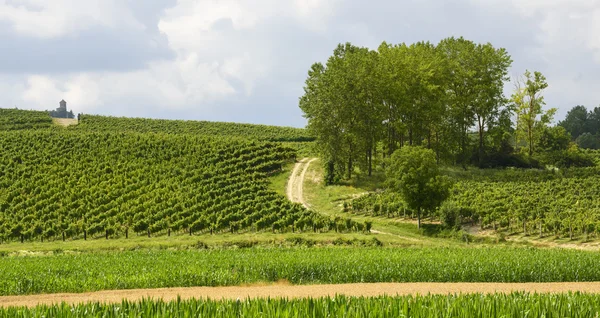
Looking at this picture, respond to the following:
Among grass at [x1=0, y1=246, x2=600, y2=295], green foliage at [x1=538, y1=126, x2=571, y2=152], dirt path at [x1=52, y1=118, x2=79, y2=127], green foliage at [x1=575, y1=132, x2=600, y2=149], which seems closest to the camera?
grass at [x1=0, y1=246, x2=600, y2=295]

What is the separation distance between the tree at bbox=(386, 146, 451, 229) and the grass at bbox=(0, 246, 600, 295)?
18907 millimetres

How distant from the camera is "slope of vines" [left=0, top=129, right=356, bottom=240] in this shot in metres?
52.2

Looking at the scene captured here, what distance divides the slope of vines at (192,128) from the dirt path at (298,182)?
34011mm

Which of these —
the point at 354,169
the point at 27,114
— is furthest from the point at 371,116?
the point at 27,114

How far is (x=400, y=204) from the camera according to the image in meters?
57.5

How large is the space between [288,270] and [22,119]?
107248 mm

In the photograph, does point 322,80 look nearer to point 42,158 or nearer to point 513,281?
point 42,158

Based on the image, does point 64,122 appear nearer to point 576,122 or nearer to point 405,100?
point 405,100

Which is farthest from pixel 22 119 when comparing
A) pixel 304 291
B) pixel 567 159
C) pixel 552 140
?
pixel 304 291

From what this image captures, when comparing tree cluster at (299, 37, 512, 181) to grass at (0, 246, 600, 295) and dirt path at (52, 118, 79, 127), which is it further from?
dirt path at (52, 118, 79, 127)

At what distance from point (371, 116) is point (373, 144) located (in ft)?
17.8

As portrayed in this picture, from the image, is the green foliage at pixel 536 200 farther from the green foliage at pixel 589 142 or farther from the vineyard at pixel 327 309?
the green foliage at pixel 589 142

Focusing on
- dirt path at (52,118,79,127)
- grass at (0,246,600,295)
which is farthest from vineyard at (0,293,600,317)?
dirt path at (52,118,79,127)

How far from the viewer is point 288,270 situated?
26.7m
